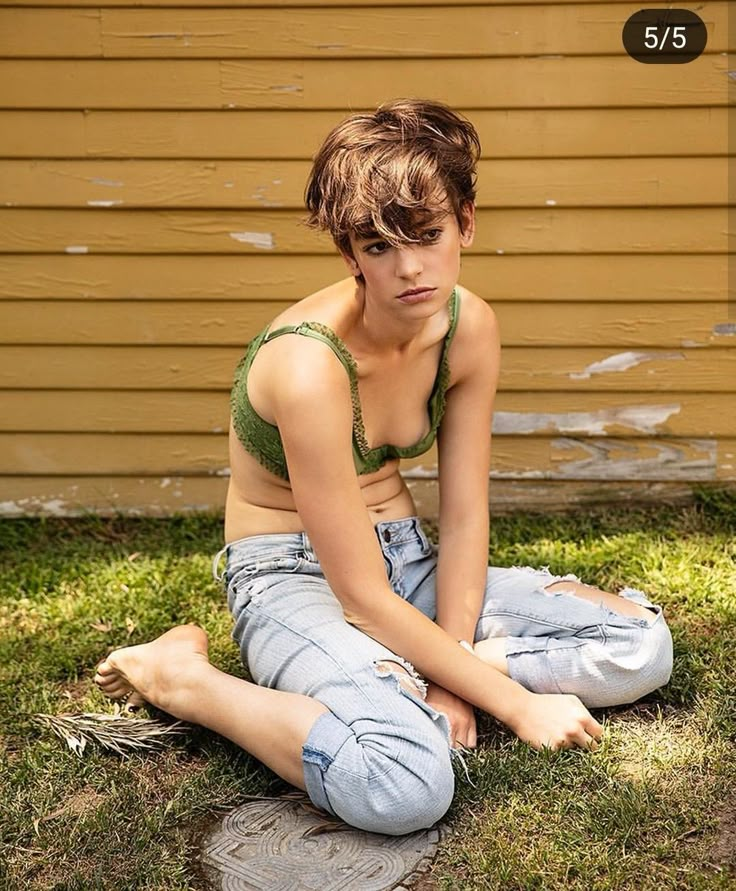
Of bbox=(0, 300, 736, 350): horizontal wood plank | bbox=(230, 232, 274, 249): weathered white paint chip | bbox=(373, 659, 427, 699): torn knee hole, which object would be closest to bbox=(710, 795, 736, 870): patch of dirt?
bbox=(373, 659, 427, 699): torn knee hole

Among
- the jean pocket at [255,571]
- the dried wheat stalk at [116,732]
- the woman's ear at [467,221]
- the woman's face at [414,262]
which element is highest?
the woman's ear at [467,221]

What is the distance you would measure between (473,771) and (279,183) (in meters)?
2.08

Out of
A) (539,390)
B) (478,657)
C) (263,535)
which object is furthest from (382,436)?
(539,390)

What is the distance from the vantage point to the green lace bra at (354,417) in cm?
256

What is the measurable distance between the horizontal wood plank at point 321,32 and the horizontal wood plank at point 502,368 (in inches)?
37.1

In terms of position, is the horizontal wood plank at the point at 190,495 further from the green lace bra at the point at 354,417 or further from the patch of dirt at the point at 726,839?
the patch of dirt at the point at 726,839

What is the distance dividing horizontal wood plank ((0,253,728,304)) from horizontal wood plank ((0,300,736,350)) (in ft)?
0.10

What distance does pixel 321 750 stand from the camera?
2.32 metres

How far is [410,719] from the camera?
7.75ft

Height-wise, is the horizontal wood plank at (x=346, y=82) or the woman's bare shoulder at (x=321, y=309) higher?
the horizontal wood plank at (x=346, y=82)

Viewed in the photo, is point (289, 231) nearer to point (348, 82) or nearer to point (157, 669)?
point (348, 82)

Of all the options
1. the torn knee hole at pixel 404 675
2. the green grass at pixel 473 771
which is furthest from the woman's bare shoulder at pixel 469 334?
the green grass at pixel 473 771

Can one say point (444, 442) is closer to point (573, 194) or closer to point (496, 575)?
point (496, 575)

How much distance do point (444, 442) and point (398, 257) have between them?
26.0 inches
